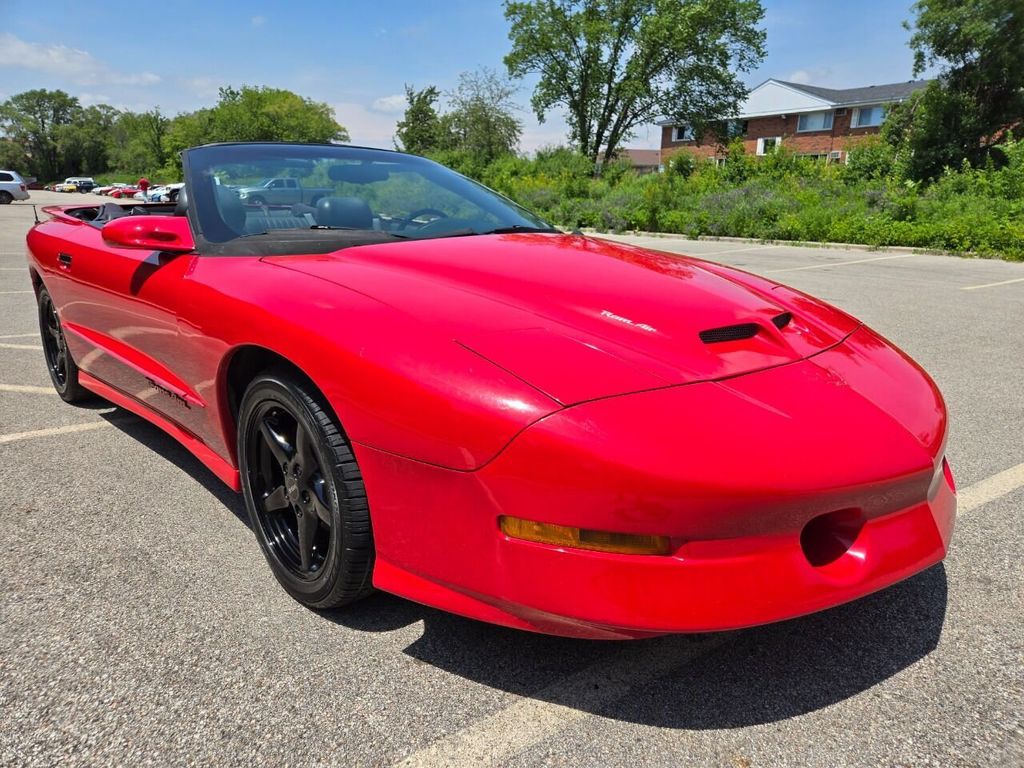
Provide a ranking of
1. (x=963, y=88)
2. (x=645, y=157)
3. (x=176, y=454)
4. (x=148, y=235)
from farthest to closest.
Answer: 1. (x=645, y=157)
2. (x=963, y=88)
3. (x=176, y=454)
4. (x=148, y=235)

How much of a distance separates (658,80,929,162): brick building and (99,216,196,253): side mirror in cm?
4732

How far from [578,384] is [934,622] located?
1323 millimetres

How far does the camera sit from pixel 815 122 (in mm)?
50844

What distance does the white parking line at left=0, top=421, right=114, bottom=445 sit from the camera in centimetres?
355

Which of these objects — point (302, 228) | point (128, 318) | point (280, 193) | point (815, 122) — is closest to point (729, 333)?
point (302, 228)

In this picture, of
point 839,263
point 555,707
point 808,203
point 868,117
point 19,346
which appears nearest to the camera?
point 555,707

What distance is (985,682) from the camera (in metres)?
1.75

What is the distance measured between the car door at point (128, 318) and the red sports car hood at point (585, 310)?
58 cm

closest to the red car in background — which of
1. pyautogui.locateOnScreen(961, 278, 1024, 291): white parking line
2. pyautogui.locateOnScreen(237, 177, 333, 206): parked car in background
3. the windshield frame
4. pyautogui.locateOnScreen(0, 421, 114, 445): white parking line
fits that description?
pyautogui.locateOnScreen(961, 278, 1024, 291): white parking line

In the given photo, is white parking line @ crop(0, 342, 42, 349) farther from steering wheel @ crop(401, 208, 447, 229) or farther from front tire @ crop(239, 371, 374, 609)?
front tire @ crop(239, 371, 374, 609)

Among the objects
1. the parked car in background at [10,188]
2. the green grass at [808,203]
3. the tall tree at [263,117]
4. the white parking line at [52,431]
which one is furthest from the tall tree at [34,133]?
the white parking line at [52,431]

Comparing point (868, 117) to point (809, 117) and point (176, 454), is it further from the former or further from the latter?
point (176, 454)

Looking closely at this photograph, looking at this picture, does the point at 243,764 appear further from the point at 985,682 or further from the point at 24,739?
the point at 985,682

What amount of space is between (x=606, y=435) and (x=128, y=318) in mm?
2267
